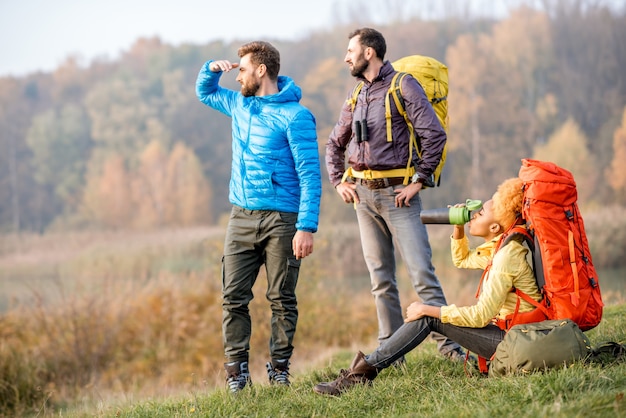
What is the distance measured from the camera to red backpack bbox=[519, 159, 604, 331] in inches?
133

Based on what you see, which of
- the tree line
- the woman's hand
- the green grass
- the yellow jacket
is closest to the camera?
the green grass

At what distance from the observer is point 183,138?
Answer: 4484cm

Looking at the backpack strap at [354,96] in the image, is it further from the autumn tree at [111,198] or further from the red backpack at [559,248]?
the autumn tree at [111,198]

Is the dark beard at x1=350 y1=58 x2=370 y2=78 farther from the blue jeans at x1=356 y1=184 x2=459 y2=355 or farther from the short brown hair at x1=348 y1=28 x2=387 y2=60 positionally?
the blue jeans at x1=356 y1=184 x2=459 y2=355

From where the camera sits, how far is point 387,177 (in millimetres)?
4254

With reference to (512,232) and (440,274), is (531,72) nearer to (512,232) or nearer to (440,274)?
(440,274)

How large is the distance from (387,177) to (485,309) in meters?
1.13

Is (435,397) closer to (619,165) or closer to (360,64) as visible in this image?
(360,64)

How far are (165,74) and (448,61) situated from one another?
19.8m

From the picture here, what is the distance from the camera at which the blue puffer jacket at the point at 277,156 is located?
4043 millimetres

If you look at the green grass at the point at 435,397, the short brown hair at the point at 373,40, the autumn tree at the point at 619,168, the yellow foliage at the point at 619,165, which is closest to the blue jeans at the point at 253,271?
the green grass at the point at 435,397

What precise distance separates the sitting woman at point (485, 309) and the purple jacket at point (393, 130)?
587 mm

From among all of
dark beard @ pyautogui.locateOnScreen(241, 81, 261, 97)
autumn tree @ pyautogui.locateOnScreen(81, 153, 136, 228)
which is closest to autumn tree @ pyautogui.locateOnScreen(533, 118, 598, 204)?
autumn tree @ pyautogui.locateOnScreen(81, 153, 136, 228)

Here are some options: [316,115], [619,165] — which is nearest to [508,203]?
[619,165]
